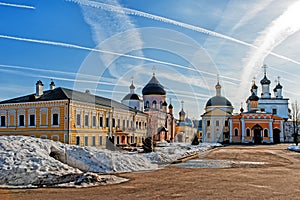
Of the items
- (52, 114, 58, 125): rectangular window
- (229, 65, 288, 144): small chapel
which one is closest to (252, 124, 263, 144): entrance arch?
A: (229, 65, 288, 144): small chapel

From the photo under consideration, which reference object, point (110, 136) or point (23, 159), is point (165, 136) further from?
point (23, 159)

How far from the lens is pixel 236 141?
56.8 metres

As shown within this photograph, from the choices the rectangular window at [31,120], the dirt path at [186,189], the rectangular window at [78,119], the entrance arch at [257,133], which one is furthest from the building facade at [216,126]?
the dirt path at [186,189]

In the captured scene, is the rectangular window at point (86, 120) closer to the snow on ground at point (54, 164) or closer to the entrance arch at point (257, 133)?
the snow on ground at point (54, 164)

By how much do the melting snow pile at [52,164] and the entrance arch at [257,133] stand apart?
140ft

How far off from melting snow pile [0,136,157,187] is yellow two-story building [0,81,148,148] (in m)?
15.7

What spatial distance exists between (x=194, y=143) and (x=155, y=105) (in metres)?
16.4

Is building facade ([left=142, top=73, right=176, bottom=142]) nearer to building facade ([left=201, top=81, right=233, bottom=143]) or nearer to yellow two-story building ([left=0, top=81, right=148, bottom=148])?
building facade ([left=201, top=81, right=233, bottom=143])

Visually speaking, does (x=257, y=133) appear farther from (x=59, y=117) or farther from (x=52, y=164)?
(x=52, y=164)

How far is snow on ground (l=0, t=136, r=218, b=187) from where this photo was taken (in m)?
11.3

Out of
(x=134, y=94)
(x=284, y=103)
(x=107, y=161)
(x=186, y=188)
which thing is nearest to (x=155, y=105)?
(x=134, y=94)

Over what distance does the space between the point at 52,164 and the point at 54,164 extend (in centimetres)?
8

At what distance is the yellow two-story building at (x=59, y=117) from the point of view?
31.0 meters

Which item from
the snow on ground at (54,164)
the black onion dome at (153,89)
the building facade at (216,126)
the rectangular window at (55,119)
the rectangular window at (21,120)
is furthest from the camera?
the building facade at (216,126)
